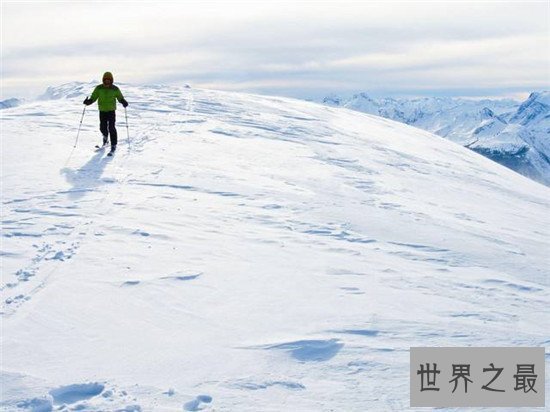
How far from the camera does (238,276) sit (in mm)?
7941

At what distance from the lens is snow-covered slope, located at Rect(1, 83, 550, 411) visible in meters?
5.69

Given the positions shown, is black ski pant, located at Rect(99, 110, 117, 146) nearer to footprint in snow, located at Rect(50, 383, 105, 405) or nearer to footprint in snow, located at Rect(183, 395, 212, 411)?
footprint in snow, located at Rect(50, 383, 105, 405)

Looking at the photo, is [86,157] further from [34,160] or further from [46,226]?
[46,226]

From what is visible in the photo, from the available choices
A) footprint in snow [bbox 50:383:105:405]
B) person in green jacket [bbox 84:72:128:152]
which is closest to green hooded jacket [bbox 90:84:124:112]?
person in green jacket [bbox 84:72:128:152]

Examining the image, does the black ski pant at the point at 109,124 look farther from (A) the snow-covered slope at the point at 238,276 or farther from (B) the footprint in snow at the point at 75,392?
(B) the footprint in snow at the point at 75,392

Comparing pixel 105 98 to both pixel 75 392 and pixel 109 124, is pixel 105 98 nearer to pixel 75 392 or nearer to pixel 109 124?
pixel 109 124

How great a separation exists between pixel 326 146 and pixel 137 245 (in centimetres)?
1132

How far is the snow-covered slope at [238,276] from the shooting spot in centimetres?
569

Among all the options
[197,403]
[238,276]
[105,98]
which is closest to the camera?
[197,403]

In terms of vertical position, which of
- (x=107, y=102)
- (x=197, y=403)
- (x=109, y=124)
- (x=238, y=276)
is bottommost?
(x=197, y=403)

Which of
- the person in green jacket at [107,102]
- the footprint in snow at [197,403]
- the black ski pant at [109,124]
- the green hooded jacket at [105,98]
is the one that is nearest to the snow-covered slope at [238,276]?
the footprint in snow at [197,403]

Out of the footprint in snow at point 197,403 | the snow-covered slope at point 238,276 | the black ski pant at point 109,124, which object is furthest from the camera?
the black ski pant at point 109,124

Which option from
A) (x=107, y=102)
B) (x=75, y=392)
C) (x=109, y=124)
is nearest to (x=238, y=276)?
(x=75, y=392)

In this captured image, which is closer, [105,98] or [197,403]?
[197,403]
